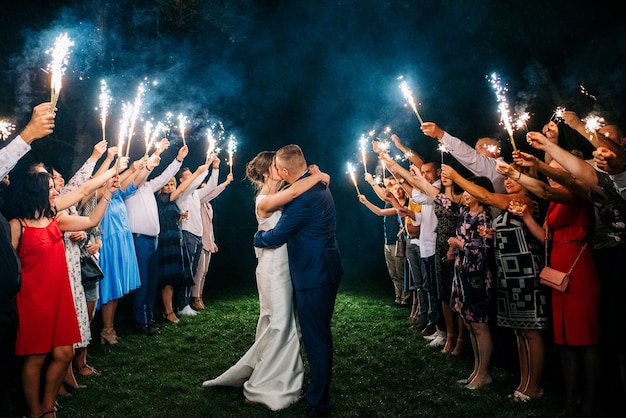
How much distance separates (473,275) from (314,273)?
70.1 inches

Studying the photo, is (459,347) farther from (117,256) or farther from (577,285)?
(117,256)

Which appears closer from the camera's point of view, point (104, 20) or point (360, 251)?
point (104, 20)

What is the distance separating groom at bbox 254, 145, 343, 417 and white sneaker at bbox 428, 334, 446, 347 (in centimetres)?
283

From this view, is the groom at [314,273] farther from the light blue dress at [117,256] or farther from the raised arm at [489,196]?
the light blue dress at [117,256]

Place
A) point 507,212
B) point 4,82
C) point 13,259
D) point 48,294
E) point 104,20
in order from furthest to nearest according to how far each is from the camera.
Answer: point 104,20 → point 4,82 → point 507,212 → point 48,294 → point 13,259

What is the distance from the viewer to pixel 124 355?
6.10 m

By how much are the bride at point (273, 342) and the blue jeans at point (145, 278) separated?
2989 mm

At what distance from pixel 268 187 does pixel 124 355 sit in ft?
10.3

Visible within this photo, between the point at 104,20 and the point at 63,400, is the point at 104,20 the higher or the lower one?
the higher one

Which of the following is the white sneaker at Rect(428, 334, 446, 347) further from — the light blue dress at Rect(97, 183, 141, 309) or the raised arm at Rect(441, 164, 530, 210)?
the light blue dress at Rect(97, 183, 141, 309)

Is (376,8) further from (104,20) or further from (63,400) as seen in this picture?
(63,400)

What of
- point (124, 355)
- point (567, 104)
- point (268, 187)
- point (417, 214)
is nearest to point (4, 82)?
point (124, 355)

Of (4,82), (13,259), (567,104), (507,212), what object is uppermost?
(4,82)

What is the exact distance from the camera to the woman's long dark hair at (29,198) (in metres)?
3.82
